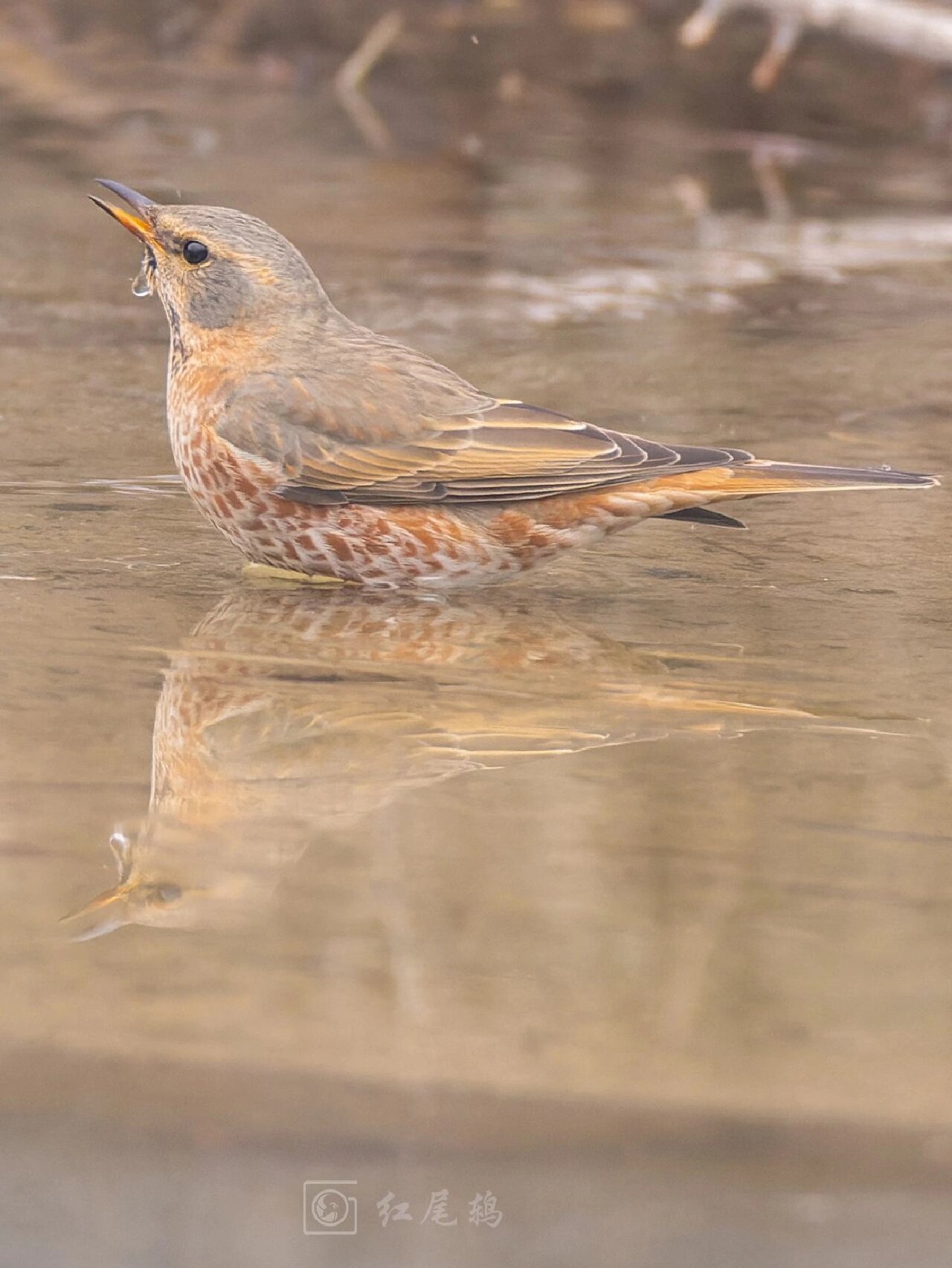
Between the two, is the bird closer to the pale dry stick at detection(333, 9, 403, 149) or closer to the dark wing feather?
the dark wing feather

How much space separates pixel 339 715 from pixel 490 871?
92 cm

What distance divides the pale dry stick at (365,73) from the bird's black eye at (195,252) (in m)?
7.13

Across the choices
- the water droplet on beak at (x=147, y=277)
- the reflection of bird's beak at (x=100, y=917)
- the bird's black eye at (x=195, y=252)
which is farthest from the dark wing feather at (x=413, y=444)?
the reflection of bird's beak at (x=100, y=917)

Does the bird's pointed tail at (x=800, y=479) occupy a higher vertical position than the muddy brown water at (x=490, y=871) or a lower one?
higher

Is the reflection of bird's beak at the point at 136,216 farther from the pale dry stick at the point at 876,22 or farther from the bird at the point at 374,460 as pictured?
the pale dry stick at the point at 876,22

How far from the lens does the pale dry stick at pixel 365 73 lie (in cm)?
1299

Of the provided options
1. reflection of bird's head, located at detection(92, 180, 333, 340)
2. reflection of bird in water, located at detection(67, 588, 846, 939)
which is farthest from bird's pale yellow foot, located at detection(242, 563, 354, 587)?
reflection of bird's head, located at detection(92, 180, 333, 340)

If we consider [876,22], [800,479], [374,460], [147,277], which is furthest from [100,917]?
[876,22]

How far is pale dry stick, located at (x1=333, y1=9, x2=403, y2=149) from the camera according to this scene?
42.6 ft

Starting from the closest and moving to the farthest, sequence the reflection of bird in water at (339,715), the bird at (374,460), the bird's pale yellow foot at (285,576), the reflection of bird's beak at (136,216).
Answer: the reflection of bird in water at (339,715), the bird at (374,460), the bird's pale yellow foot at (285,576), the reflection of bird's beak at (136,216)

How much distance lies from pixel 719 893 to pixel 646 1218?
910mm

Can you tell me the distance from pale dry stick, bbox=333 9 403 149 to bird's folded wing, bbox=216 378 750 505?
7.47m

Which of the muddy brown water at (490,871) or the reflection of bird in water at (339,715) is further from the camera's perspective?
the reflection of bird in water at (339,715)

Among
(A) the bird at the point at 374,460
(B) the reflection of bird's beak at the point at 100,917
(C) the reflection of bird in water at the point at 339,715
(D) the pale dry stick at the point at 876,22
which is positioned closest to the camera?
(B) the reflection of bird's beak at the point at 100,917
